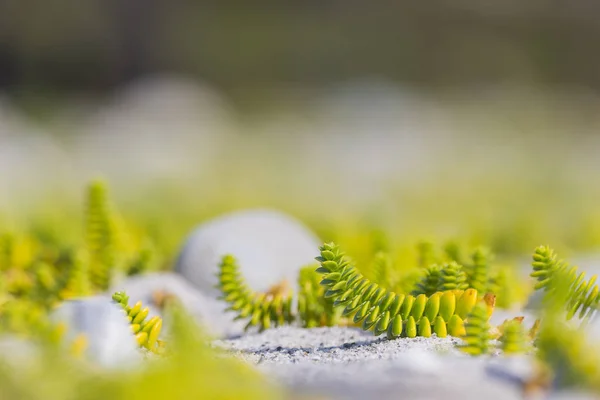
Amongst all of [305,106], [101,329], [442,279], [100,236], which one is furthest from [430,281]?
[305,106]

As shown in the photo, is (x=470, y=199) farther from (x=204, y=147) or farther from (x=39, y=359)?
(x=39, y=359)

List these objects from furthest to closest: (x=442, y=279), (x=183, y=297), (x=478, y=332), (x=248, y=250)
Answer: (x=248, y=250), (x=183, y=297), (x=442, y=279), (x=478, y=332)

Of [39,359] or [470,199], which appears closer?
[39,359]

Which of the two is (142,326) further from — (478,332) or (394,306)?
(478,332)

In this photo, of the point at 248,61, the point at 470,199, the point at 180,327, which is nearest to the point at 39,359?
the point at 180,327

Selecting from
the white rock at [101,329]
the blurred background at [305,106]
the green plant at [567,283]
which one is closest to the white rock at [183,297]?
the white rock at [101,329]

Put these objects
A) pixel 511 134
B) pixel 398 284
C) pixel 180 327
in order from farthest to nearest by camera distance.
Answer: pixel 511 134
pixel 398 284
pixel 180 327

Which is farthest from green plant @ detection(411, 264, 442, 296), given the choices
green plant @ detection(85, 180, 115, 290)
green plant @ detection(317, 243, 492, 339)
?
green plant @ detection(85, 180, 115, 290)
